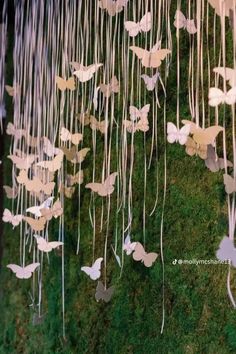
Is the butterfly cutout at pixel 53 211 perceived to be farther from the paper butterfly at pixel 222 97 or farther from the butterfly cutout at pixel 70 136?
the paper butterfly at pixel 222 97

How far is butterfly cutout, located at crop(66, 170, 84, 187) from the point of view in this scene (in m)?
1.15

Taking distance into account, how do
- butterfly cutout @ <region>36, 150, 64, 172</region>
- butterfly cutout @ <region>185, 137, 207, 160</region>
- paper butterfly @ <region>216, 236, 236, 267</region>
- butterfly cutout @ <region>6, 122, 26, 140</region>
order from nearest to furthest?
paper butterfly @ <region>216, 236, 236, 267</region>, butterfly cutout @ <region>185, 137, 207, 160</region>, butterfly cutout @ <region>36, 150, 64, 172</region>, butterfly cutout @ <region>6, 122, 26, 140</region>

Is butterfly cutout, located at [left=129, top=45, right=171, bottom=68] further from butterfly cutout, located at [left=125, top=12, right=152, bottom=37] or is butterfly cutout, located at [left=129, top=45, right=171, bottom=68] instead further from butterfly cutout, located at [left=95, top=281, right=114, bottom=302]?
butterfly cutout, located at [left=95, top=281, right=114, bottom=302]

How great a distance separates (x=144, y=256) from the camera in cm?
100

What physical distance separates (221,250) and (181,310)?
280 mm

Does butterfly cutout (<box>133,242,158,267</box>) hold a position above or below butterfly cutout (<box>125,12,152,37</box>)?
below

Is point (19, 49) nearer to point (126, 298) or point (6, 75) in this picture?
point (6, 75)

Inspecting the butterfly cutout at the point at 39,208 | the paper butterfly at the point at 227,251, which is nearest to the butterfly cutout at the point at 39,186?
the butterfly cutout at the point at 39,208

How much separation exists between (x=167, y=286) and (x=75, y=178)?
0.35 m

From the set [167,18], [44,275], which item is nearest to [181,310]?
[44,275]

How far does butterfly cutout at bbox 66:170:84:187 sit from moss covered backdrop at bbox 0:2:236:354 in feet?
0.15

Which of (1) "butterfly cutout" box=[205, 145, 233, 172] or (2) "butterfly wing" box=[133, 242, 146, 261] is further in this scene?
(2) "butterfly wing" box=[133, 242, 146, 261]

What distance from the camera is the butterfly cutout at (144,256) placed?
998mm

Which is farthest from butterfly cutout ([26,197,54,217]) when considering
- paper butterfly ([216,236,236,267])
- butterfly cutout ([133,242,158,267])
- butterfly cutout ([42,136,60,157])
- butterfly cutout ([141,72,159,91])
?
paper butterfly ([216,236,236,267])
